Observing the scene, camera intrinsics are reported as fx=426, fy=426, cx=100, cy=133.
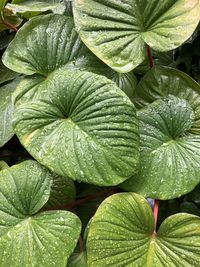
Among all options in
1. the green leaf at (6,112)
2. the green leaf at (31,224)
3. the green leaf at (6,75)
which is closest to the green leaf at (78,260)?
the green leaf at (31,224)

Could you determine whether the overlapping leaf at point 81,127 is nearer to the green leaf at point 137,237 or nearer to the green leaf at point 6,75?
the green leaf at point 137,237

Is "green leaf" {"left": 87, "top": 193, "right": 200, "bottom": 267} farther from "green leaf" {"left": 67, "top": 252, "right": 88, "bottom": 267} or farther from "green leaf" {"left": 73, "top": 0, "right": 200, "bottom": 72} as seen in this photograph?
"green leaf" {"left": 73, "top": 0, "right": 200, "bottom": 72}

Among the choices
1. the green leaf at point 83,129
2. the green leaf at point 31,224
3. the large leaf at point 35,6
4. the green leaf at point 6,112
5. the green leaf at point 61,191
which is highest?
the large leaf at point 35,6

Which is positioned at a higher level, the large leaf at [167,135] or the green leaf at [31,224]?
the large leaf at [167,135]

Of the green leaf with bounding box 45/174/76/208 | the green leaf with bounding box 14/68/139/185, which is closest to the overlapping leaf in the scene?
the green leaf with bounding box 14/68/139/185

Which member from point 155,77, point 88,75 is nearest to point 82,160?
point 88,75

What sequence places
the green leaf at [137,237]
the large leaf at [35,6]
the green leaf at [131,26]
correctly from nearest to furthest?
the green leaf at [137,237] < the green leaf at [131,26] < the large leaf at [35,6]

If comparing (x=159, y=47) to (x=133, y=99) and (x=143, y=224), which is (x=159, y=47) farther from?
(x=143, y=224)
